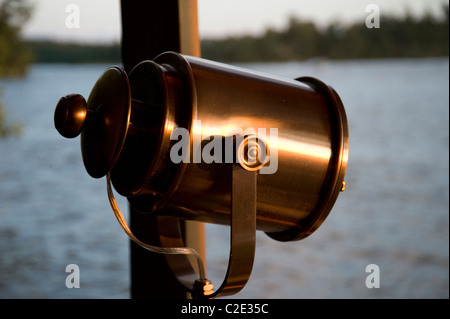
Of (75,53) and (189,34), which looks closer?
(189,34)

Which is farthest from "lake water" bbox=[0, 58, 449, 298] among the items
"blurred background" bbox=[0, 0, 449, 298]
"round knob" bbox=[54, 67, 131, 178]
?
"round knob" bbox=[54, 67, 131, 178]

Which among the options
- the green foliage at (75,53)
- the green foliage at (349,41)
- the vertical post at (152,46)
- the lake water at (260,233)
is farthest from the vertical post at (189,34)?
the green foliage at (349,41)

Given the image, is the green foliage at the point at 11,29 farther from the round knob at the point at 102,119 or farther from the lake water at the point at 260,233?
the round knob at the point at 102,119

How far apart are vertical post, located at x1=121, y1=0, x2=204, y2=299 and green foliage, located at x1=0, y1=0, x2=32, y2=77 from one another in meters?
1.57

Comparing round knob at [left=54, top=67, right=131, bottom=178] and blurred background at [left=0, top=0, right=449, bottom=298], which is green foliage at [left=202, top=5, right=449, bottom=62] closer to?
blurred background at [left=0, top=0, right=449, bottom=298]

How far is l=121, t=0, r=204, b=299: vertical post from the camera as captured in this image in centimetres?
118

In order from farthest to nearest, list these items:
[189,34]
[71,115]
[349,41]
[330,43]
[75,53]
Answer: [349,41] → [330,43] → [75,53] → [189,34] → [71,115]

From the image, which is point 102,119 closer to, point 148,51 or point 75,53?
point 148,51

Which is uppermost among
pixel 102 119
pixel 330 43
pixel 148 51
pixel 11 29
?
pixel 11 29

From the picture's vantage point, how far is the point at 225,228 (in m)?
3.04

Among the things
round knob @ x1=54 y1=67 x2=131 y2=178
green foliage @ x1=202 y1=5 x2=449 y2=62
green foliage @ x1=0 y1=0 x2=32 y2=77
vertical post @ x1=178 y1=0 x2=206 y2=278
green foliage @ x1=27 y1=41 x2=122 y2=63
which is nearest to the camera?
round knob @ x1=54 y1=67 x2=131 y2=178

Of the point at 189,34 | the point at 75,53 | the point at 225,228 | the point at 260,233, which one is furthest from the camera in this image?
the point at 260,233

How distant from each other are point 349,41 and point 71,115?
94.1 inches

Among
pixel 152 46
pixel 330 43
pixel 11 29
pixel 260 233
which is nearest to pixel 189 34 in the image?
pixel 152 46
